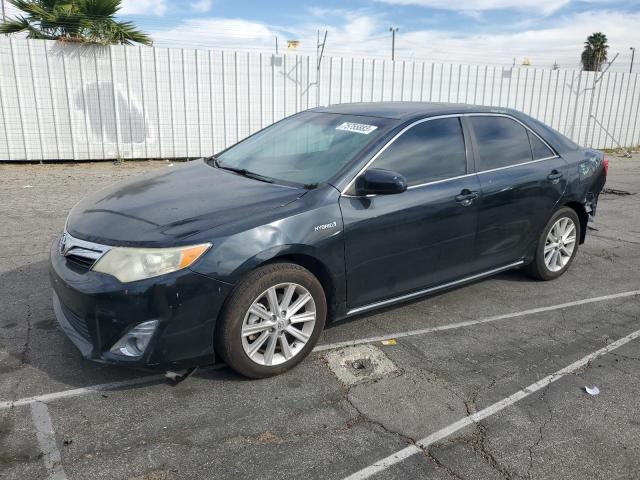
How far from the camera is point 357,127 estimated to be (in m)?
4.11

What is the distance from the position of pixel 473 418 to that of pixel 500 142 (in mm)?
2516

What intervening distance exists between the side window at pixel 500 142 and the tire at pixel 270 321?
6.25ft

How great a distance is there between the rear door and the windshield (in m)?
1.02

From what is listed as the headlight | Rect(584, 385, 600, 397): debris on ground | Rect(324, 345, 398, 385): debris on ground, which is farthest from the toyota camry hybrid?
Rect(584, 385, 600, 397): debris on ground

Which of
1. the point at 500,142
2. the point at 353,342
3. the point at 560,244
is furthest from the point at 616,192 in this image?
the point at 353,342

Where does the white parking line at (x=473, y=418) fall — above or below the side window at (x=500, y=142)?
below

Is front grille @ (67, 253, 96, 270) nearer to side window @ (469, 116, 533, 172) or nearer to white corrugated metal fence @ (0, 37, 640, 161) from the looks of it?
side window @ (469, 116, 533, 172)

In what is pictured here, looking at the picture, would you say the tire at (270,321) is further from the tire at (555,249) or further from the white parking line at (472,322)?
the tire at (555,249)

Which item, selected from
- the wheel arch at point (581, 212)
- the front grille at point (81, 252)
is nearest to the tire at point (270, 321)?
the front grille at point (81, 252)

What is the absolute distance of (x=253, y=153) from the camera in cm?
445

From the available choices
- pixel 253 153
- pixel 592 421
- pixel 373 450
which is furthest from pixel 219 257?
pixel 592 421

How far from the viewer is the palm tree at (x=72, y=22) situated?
11.0 metres

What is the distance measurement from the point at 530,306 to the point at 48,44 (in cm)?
1040

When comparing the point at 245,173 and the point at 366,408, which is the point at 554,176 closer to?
the point at 245,173
